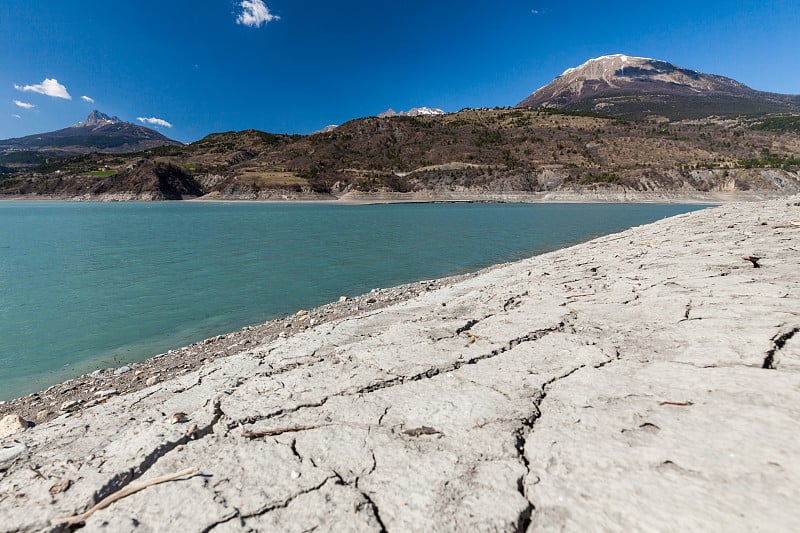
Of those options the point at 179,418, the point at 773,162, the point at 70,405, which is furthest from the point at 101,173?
the point at 773,162

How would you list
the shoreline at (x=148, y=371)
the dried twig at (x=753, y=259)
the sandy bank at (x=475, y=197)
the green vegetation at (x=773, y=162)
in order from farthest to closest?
1. the green vegetation at (x=773, y=162)
2. the sandy bank at (x=475, y=197)
3. the dried twig at (x=753, y=259)
4. the shoreline at (x=148, y=371)

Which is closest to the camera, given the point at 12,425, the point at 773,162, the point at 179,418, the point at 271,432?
the point at 271,432

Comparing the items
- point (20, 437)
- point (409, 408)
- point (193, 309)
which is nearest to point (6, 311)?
point (193, 309)

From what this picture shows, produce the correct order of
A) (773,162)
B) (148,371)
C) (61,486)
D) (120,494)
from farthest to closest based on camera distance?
(773,162), (148,371), (61,486), (120,494)

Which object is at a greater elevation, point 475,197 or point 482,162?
point 482,162

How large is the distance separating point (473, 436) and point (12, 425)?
16.6 ft

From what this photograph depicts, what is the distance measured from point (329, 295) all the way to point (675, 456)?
34.2 ft

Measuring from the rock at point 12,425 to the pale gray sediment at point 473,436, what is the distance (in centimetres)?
132

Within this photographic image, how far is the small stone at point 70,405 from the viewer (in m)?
4.98

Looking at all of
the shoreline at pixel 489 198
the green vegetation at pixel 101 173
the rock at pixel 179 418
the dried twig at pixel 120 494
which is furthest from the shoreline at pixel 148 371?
the green vegetation at pixel 101 173

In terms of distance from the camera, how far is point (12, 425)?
4.27m

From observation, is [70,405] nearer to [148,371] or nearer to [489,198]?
[148,371]

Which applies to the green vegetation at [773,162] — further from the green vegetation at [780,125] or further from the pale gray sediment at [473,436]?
the pale gray sediment at [473,436]

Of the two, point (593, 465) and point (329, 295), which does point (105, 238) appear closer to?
point (329, 295)
